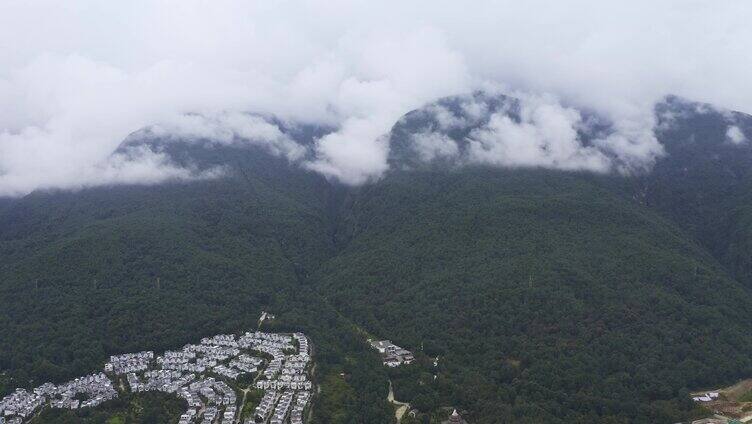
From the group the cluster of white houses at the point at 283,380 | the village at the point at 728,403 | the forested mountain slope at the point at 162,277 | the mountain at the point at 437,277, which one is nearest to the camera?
the village at the point at 728,403

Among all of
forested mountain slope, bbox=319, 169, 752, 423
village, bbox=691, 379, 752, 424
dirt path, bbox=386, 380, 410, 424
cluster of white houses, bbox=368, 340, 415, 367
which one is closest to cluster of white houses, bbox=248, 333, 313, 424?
dirt path, bbox=386, 380, 410, 424

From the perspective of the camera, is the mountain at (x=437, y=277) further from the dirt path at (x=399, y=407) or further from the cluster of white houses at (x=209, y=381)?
the cluster of white houses at (x=209, y=381)

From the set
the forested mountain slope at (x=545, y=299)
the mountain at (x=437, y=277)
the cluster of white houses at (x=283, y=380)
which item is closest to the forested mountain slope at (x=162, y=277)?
the mountain at (x=437, y=277)

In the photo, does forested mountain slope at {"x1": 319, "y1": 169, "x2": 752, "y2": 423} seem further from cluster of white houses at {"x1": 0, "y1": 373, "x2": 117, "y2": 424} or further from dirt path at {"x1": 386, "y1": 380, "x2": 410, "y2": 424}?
cluster of white houses at {"x1": 0, "y1": 373, "x2": 117, "y2": 424}

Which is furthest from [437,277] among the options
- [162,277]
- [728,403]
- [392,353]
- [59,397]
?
[59,397]

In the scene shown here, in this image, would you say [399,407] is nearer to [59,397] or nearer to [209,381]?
[209,381]
